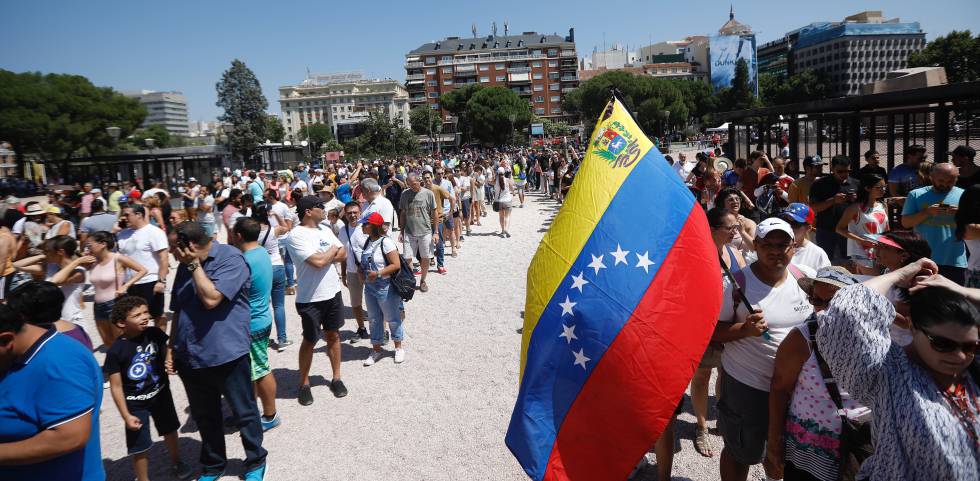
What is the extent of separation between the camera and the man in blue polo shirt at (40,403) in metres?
2.31

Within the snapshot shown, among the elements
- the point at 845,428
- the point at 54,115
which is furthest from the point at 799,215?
the point at 54,115

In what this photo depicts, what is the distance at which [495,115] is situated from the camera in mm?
79938

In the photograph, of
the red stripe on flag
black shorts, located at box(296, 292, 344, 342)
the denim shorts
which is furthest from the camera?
the denim shorts

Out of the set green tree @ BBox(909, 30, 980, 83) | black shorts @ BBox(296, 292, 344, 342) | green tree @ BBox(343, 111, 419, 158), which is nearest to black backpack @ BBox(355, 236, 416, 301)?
black shorts @ BBox(296, 292, 344, 342)

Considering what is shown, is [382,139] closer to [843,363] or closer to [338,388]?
[338,388]

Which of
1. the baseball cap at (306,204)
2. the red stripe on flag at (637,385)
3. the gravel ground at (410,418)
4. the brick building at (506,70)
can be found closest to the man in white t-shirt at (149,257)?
the gravel ground at (410,418)

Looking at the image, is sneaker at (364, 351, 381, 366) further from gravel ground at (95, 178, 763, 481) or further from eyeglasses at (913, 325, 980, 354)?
eyeglasses at (913, 325, 980, 354)

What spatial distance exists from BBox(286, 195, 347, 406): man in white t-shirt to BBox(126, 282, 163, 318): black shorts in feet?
6.70

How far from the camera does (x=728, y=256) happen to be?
4.09 meters

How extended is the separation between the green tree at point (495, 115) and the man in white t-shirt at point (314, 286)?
75313mm

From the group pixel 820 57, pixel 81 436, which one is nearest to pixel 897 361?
pixel 81 436

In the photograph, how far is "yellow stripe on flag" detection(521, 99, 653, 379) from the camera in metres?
3.04

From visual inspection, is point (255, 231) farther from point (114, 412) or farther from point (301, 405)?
point (114, 412)

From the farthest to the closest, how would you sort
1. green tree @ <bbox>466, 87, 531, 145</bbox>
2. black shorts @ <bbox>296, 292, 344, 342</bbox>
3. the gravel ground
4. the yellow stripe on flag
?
green tree @ <bbox>466, 87, 531, 145</bbox> → black shorts @ <bbox>296, 292, 344, 342</bbox> → the gravel ground → the yellow stripe on flag
